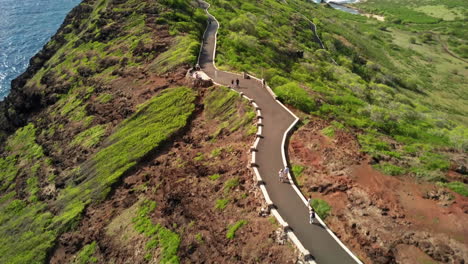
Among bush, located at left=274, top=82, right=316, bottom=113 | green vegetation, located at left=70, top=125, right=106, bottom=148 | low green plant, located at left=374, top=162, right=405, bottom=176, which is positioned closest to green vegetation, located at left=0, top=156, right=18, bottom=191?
green vegetation, located at left=70, top=125, right=106, bottom=148

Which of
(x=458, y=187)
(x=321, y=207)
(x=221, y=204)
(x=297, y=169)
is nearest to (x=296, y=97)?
(x=297, y=169)

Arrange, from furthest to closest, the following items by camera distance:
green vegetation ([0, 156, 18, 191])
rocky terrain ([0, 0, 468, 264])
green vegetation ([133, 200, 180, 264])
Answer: green vegetation ([0, 156, 18, 191])
green vegetation ([133, 200, 180, 264])
rocky terrain ([0, 0, 468, 264])

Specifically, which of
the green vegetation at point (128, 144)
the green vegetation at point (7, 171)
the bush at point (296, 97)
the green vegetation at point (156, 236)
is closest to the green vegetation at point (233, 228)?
the green vegetation at point (156, 236)

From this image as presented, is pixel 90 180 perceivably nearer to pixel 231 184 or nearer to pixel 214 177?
pixel 214 177

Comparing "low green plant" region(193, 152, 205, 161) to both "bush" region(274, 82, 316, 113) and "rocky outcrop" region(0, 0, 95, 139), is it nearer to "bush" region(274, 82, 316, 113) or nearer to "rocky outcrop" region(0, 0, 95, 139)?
"bush" region(274, 82, 316, 113)

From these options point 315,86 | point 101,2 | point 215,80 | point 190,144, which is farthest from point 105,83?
point 101,2

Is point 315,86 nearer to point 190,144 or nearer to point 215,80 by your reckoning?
point 215,80
